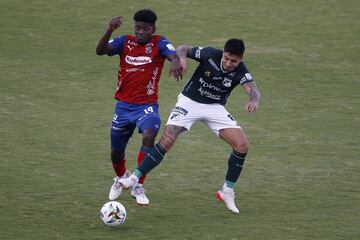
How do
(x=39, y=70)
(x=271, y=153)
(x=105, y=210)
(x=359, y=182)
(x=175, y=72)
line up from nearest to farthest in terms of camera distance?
(x=105, y=210) < (x=175, y=72) < (x=359, y=182) < (x=271, y=153) < (x=39, y=70)

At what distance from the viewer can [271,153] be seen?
52.0 ft

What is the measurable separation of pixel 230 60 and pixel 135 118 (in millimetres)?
1647

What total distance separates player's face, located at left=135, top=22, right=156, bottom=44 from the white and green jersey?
686 mm

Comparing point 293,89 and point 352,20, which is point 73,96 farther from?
point 352,20

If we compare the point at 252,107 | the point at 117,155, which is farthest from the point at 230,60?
the point at 117,155

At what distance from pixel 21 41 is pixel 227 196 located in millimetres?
13040

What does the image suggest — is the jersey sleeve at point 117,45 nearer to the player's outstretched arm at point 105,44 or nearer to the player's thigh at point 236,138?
the player's outstretched arm at point 105,44

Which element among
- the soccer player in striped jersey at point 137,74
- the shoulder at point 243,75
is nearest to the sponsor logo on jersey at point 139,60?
the soccer player in striped jersey at point 137,74

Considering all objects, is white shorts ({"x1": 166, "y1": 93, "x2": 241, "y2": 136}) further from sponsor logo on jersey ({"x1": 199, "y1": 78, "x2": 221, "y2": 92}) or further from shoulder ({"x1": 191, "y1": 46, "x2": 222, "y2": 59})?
shoulder ({"x1": 191, "y1": 46, "x2": 222, "y2": 59})

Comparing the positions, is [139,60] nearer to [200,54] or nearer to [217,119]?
[200,54]

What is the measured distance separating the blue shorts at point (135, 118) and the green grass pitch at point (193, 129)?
1.05 metres

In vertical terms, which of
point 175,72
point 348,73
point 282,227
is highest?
point 175,72

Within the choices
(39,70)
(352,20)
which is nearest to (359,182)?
(39,70)

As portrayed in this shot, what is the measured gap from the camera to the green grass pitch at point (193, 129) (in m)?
11.6
